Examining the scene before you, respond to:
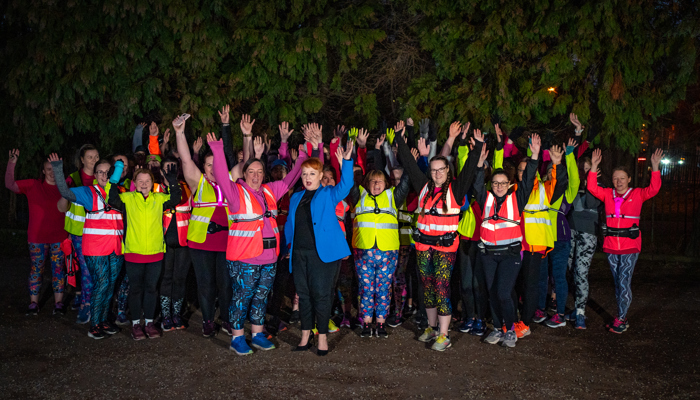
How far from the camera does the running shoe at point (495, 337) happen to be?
5.96 m

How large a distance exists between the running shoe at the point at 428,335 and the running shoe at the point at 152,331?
2.82 metres

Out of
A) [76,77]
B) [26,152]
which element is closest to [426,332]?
[76,77]

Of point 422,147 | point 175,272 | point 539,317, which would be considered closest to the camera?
point 175,272

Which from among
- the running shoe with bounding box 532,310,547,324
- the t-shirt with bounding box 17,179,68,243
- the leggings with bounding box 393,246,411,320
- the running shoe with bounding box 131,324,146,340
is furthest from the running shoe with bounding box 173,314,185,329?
the running shoe with bounding box 532,310,547,324

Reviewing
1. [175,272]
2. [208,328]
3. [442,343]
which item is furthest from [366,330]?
[175,272]

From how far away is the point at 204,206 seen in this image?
5.93 m

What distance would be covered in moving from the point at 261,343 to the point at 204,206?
5.02 ft

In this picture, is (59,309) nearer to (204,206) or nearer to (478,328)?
(204,206)

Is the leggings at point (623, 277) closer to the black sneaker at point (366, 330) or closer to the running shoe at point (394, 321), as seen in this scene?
the running shoe at point (394, 321)

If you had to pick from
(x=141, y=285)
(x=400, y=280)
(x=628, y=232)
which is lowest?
(x=400, y=280)

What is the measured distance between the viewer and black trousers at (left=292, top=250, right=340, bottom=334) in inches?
215

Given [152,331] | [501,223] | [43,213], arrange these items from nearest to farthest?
[501,223] → [152,331] → [43,213]

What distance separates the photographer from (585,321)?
675cm

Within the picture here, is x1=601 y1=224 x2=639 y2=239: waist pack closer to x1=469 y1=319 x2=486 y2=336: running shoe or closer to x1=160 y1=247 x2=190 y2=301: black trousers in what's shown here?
x1=469 y1=319 x2=486 y2=336: running shoe
